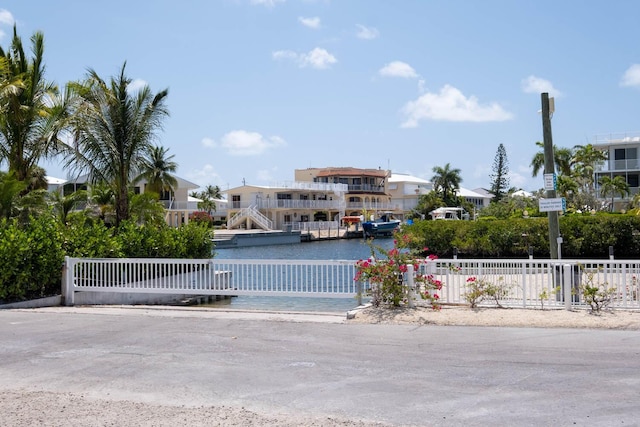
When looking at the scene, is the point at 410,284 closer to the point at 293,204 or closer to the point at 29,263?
the point at 29,263

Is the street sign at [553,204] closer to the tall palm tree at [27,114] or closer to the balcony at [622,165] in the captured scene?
the tall palm tree at [27,114]

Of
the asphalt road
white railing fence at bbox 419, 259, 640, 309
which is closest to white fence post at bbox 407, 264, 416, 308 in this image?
white railing fence at bbox 419, 259, 640, 309

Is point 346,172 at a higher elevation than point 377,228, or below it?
higher

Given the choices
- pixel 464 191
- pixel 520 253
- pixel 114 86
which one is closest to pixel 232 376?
pixel 114 86

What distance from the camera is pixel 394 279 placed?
1244cm

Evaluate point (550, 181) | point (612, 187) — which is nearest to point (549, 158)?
point (550, 181)

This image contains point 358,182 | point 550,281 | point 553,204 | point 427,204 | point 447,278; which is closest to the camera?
point 447,278

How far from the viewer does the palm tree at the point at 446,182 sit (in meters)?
104

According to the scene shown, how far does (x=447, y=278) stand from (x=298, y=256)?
4245 cm

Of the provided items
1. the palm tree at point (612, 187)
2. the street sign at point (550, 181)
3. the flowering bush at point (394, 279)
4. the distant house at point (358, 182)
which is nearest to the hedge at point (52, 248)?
the flowering bush at point (394, 279)

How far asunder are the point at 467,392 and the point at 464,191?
4445 inches

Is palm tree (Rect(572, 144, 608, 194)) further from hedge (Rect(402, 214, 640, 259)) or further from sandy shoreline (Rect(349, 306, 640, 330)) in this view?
sandy shoreline (Rect(349, 306, 640, 330))

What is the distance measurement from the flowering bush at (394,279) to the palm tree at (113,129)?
1109 centimetres

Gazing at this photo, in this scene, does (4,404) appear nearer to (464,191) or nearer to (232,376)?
(232,376)
